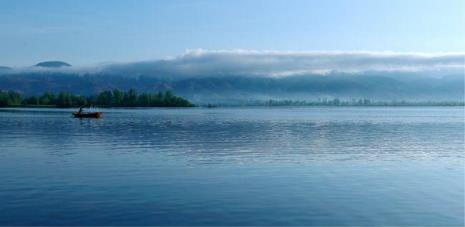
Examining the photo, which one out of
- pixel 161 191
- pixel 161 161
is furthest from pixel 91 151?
pixel 161 191

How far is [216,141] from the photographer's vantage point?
254 ft

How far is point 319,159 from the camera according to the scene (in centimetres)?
5441

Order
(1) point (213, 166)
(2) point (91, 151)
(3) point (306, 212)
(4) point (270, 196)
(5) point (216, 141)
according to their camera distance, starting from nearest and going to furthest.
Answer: (3) point (306, 212)
(4) point (270, 196)
(1) point (213, 166)
(2) point (91, 151)
(5) point (216, 141)

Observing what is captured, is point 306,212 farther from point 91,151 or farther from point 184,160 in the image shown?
point 91,151

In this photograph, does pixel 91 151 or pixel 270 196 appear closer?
pixel 270 196

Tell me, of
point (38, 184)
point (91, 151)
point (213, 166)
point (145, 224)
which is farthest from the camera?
point (91, 151)

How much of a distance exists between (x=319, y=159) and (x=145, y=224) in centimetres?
3125

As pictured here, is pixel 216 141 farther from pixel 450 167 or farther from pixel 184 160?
pixel 450 167

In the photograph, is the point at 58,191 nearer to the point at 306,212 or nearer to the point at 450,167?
the point at 306,212

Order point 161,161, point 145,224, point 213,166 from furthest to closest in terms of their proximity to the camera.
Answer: point 161,161
point 213,166
point 145,224

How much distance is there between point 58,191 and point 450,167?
34.7 m

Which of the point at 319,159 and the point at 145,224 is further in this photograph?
the point at 319,159

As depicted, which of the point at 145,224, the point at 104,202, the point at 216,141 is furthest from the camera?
the point at 216,141

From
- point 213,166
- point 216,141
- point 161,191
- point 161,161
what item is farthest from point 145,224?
point 216,141
